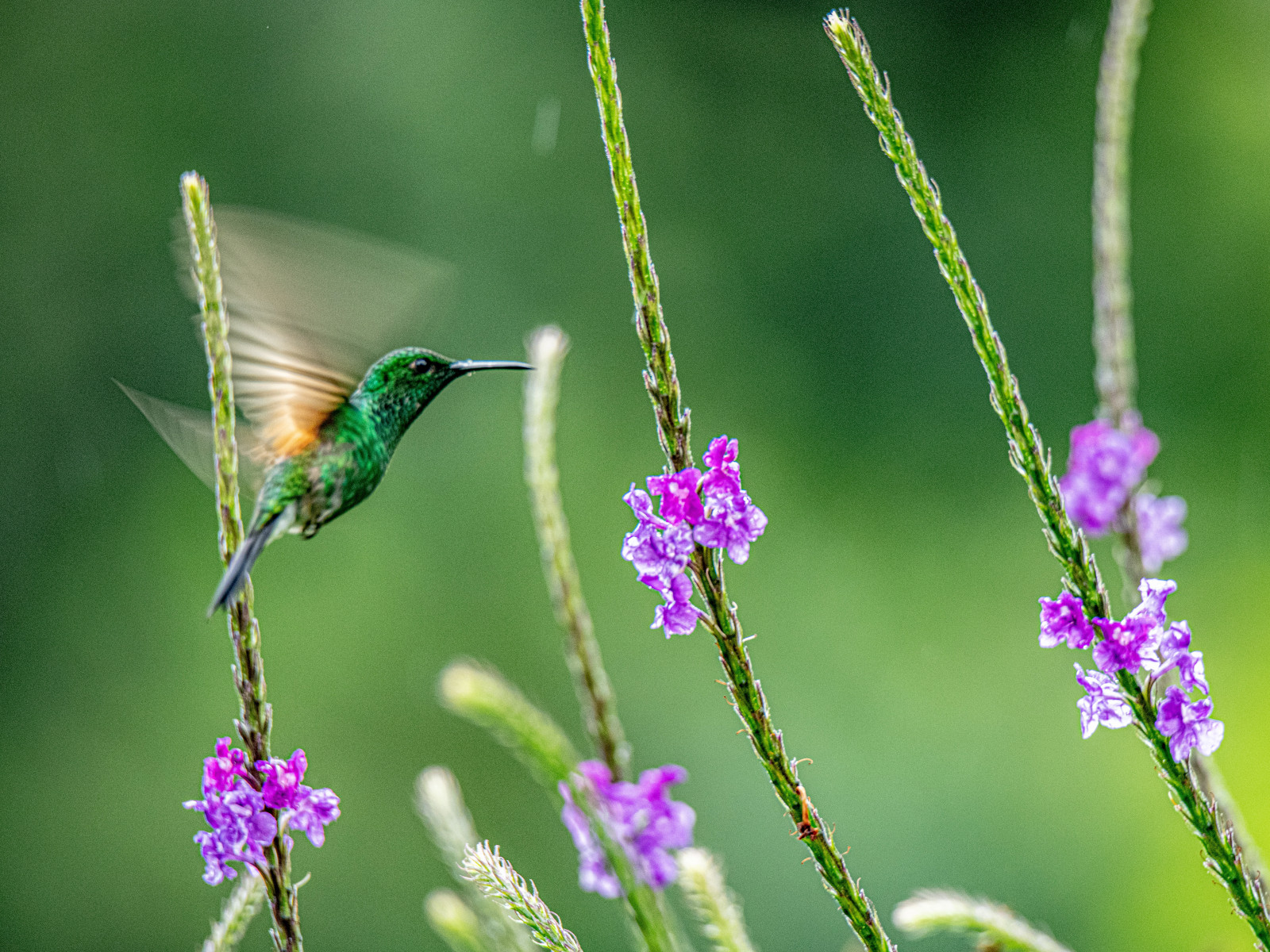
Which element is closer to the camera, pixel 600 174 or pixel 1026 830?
pixel 1026 830

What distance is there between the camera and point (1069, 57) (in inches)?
501

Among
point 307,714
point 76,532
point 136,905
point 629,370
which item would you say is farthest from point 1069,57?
point 136,905

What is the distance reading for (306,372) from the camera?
7.63 feet

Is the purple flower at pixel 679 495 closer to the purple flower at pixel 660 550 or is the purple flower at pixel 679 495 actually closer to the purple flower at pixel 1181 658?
the purple flower at pixel 660 550

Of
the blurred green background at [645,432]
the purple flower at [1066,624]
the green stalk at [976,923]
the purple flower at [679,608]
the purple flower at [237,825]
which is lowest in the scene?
the green stalk at [976,923]

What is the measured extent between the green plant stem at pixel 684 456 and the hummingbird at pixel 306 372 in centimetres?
53

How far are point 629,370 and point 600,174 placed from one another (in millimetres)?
2198

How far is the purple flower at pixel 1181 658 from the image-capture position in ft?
4.31

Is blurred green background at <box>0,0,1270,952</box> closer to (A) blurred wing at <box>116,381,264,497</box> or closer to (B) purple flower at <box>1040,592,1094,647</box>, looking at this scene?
(A) blurred wing at <box>116,381,264,497</box>

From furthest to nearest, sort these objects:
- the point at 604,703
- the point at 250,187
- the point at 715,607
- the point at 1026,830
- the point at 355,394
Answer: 1. the point at 250,187
2. the point at 1026,830
3. the point at 355,394
4. the point at 604,703
5. the point at 715,607

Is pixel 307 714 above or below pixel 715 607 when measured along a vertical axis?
above

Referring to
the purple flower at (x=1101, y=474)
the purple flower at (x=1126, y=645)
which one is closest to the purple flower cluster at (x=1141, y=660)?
the purple flower at (x=1126, y=645)

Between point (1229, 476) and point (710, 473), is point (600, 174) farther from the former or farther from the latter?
point (710, 473)

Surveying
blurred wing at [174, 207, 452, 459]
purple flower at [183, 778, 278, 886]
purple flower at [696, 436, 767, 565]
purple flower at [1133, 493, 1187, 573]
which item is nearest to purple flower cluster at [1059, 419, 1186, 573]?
purple flower at [1133, 493, 1187, 573]
